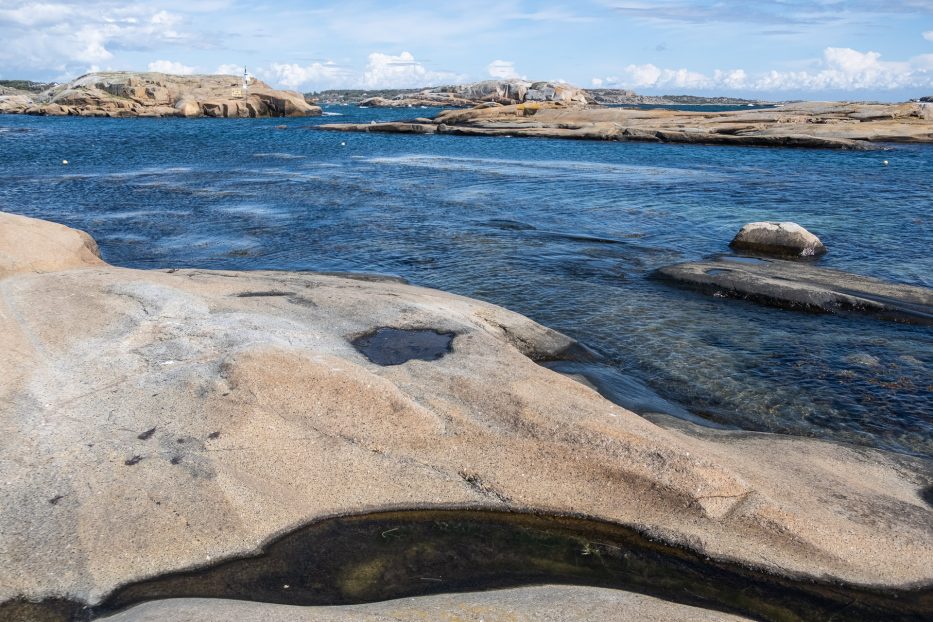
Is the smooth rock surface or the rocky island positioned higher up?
the rocky island

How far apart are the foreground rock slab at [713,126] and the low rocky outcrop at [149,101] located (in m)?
47.3

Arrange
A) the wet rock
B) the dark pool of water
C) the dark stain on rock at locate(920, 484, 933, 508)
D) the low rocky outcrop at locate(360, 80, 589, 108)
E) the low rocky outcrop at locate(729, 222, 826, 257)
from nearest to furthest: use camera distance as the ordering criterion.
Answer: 1. the dark pool of water
2. the dark stain on rock at locate(920, 484, 933, 508)
3. the wet rock
4. the low rocky outcrop at locate(729, 222, 826, 257)
5. the low rocky outcrop at locate(360, 80, 589, 108)

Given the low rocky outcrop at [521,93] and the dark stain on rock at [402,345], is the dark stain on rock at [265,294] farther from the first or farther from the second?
the low rocky outcrop at [521,93]

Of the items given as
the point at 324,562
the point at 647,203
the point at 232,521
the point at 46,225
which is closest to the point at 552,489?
the point at 324,562

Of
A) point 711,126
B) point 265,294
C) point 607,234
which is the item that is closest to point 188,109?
point 711,126

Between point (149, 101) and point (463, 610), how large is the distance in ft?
511

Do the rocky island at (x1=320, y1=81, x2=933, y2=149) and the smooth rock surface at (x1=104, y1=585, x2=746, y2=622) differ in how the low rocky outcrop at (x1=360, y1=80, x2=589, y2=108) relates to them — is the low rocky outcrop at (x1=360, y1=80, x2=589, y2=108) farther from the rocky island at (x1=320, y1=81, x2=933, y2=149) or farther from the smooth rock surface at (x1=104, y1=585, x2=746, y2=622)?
the smooth rock surface at (x1=104, y1=585, x2=746, y2=622)

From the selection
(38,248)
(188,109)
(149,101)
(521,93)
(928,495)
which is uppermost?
(521,93)

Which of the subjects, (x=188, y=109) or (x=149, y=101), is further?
(x=149, y=101)

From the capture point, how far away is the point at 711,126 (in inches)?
2970

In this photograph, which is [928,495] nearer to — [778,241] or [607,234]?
[778,241]

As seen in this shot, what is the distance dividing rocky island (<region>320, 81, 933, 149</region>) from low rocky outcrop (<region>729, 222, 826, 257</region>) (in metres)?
44.3

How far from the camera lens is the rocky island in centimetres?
6512

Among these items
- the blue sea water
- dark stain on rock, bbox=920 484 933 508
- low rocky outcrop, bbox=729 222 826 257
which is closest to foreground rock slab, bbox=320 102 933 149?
the blue sea water
